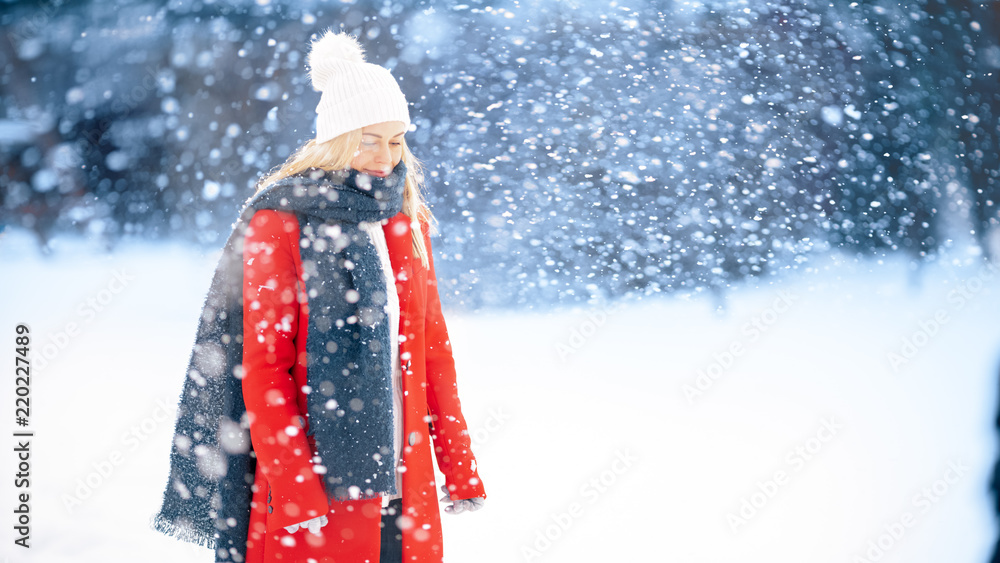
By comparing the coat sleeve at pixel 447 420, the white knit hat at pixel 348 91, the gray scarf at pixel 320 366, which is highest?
the white knit hat at pixel 348 91

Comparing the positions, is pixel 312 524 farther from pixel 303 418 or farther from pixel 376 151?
pixel 376 151

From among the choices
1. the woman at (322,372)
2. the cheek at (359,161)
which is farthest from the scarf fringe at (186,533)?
the cheek at (359,161)

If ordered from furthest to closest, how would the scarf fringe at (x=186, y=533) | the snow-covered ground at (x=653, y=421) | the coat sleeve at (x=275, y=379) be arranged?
the snow-covered ground at (x=653, y=421)
the scarf fringe at (x=186, y=533)
the coat sleeve at (x=275, y=379)

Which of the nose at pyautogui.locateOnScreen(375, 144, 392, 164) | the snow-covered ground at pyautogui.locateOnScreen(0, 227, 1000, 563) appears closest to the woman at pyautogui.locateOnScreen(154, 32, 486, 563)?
the nose at pyautogui.locateOnScreen(375, 144, 392, 164)

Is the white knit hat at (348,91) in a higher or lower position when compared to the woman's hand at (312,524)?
higher

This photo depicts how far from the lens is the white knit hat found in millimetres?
913

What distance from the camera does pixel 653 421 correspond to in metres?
1.89

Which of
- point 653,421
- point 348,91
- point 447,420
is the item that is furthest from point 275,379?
point 653,421

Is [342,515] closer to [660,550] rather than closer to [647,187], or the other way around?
[660,550]

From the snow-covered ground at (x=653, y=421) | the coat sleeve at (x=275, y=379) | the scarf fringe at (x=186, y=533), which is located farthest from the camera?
the snow-covered ground at (x=653, y=421)

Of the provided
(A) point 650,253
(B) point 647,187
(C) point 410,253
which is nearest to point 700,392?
(A) point 650,253

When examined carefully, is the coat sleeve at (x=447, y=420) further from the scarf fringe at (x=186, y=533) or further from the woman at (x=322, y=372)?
the scarf fringe at (x=186, y=533)

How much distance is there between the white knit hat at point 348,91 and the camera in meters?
0.91

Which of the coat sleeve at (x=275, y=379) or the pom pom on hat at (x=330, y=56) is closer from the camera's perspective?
the coat sleeve at (x=275, y=379)
